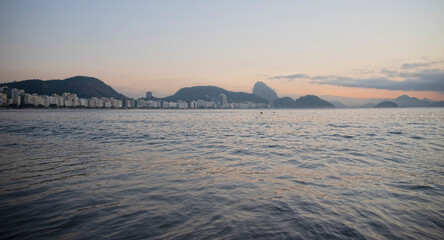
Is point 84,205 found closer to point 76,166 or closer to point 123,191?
point 123,191

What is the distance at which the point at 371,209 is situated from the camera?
6.76 m

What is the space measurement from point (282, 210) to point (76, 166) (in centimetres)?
1073

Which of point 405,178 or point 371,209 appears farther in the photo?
point 405,178

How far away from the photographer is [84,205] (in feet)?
22.2

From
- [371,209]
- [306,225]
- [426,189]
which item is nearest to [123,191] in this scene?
[306,225]

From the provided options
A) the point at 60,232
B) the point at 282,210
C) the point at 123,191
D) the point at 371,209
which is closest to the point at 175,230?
the point at 60,232

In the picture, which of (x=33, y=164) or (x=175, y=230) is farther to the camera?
(x=33, y=164)

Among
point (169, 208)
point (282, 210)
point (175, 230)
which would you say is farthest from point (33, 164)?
point (282, 210)

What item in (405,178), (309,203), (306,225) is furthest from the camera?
(405,178)

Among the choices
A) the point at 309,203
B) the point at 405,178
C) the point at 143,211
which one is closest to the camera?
the point at 143,211

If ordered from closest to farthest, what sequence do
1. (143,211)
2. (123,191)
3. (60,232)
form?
1. (60,232)
2. (143,211)
3. (123,191)

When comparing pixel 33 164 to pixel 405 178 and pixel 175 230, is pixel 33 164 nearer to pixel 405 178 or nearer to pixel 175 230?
pixel 175 230

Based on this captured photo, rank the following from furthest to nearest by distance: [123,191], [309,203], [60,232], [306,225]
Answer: [123,191] < [309,203] < [306,225] < [60,232]

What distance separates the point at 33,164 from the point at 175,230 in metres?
11.2
